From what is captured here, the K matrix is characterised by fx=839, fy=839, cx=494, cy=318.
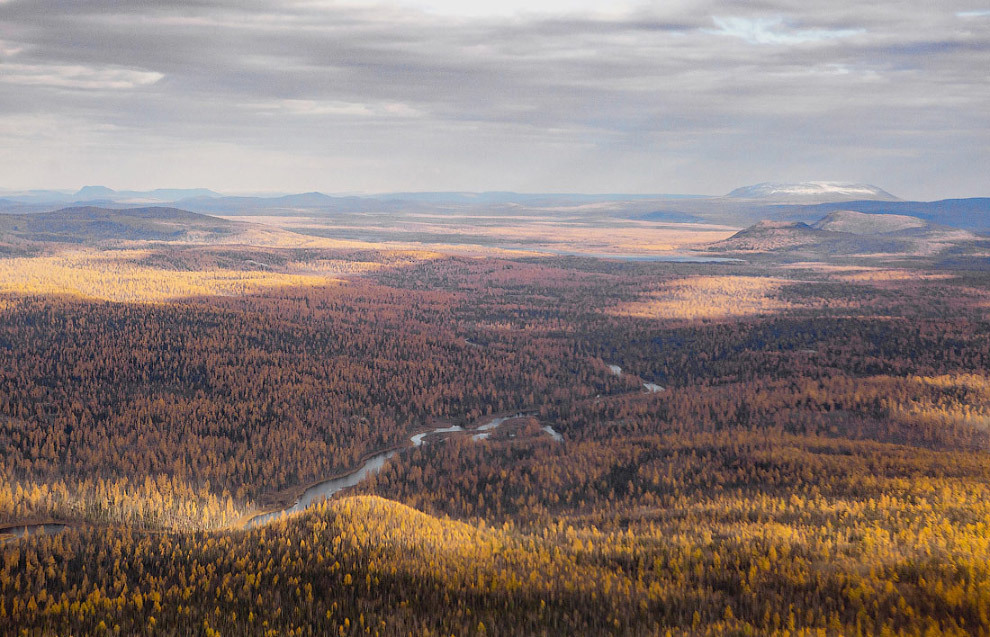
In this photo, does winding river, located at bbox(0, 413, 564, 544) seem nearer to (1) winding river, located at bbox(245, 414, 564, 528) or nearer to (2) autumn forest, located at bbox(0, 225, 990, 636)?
(1) winding river, located at bbox(245, 414, 564, 528)

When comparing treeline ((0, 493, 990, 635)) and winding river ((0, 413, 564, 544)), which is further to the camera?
winding river ((0, 413, 564, 544))

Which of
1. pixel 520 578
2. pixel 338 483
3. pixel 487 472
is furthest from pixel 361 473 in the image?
pixel 520 578

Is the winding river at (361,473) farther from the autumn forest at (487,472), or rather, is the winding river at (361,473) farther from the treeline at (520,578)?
the treeline at (520,578)

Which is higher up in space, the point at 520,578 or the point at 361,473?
the point at 520,578

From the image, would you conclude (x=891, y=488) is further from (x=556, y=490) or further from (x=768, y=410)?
(x=768, y=410)

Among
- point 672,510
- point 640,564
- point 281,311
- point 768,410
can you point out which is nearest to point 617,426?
point 768,410

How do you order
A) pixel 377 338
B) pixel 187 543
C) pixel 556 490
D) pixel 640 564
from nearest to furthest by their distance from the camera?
pixel 640 564
pixel 187 543
pixel 556 490
pixel 377 338

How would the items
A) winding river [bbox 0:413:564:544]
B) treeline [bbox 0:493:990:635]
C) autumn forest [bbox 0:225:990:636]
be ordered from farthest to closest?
winding river [bbox 0:413:564:544] < autumn forest [bbox 0:225:990:636] < treeline [bbox 0:493:990:635]

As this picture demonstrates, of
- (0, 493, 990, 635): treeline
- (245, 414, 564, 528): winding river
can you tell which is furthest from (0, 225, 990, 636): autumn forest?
(245, 414, 564, 528): winding river

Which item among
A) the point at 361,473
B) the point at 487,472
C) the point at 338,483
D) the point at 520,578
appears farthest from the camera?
the point at 361,473

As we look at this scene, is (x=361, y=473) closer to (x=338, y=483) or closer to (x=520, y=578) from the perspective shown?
(x=338, y=483)

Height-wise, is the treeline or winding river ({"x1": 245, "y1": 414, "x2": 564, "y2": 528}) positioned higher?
the treeline
